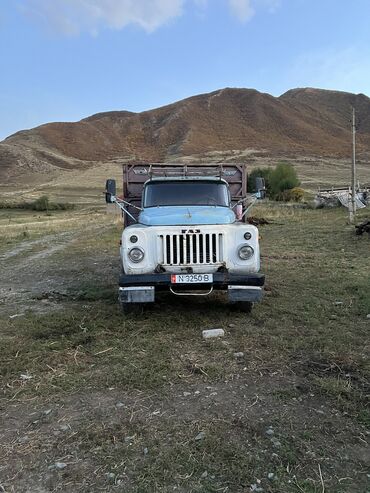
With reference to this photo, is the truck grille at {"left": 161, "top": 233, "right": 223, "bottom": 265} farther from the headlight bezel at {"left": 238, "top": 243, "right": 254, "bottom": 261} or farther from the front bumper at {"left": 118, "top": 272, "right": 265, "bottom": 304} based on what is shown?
the headlight bezel at {"left": 238, "top": 243, "right": 254, "bottom": 261}

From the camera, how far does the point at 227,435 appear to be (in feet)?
11.4

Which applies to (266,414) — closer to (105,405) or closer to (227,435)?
(227,435)

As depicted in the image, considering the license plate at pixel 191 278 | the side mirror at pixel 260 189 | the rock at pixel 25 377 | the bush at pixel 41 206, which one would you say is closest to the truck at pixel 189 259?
the license plate at pixel 191 278

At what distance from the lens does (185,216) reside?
6.51 meters

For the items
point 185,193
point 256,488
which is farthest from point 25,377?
point 185,193

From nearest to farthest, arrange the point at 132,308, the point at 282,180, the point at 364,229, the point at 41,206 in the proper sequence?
1. the point at 132,308
2. the point at 364,229
3. the point at 41,206
4. the point at 282,180

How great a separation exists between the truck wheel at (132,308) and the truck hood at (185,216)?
3.77 ft

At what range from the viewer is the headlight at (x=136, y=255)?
6.17 meters

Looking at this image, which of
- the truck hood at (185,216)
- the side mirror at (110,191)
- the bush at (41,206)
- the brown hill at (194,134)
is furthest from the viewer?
the brown hill at (194,134)

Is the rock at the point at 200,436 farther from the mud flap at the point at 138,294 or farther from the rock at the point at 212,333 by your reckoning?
the mud flap at the point at 138,294

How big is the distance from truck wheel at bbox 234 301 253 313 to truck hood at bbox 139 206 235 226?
116 centimetres

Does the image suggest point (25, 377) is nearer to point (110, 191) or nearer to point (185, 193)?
point (185, 193)

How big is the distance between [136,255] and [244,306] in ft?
5.68

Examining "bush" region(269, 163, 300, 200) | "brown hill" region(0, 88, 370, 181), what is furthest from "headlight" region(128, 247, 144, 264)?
"brown hill" region(0, 88, 370, 181)
